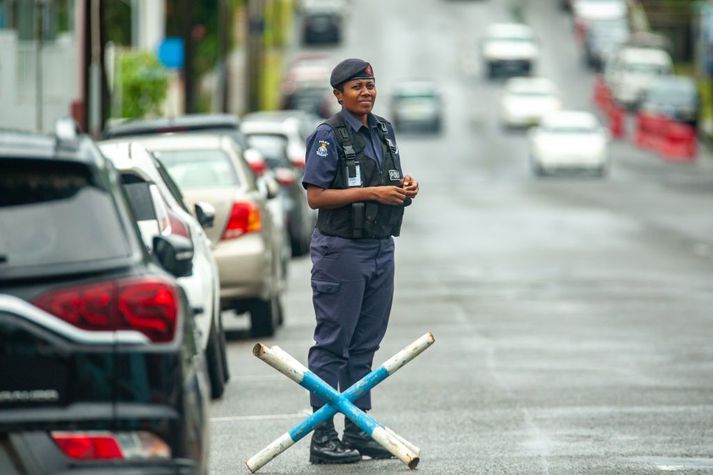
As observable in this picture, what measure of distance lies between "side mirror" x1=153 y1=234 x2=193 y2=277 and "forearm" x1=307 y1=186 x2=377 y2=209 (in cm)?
168

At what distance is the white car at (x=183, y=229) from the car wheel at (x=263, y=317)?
104 inches

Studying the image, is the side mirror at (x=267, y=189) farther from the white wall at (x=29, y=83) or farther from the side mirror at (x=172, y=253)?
the white wall at (x=29, y=83)

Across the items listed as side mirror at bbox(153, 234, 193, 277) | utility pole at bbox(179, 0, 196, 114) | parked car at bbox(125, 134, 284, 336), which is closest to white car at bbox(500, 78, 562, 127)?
utility pole at bbox(179, 0, 196, 114)

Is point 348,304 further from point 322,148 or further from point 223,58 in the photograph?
point 223,58

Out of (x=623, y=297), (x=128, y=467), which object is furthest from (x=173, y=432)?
(x=623, y=297)

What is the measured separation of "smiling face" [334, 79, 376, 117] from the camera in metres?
8.80

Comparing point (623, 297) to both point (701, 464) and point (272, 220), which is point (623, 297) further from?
point (701, 464)

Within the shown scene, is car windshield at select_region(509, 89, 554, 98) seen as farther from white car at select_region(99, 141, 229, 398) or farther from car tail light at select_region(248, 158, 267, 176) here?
white car at select_region(99, 141, 229, 398)

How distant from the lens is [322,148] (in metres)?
8.77

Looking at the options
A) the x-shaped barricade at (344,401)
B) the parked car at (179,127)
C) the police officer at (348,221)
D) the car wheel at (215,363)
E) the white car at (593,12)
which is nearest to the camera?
the x-shaped barricade at (344,401)

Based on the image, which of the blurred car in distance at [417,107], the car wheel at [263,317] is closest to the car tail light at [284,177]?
the car wheel at [263,317]

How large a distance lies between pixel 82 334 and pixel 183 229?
5.16m

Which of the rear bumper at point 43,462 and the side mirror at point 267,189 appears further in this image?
the side mirror at point 267,189

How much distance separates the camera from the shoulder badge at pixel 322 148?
876 cm
